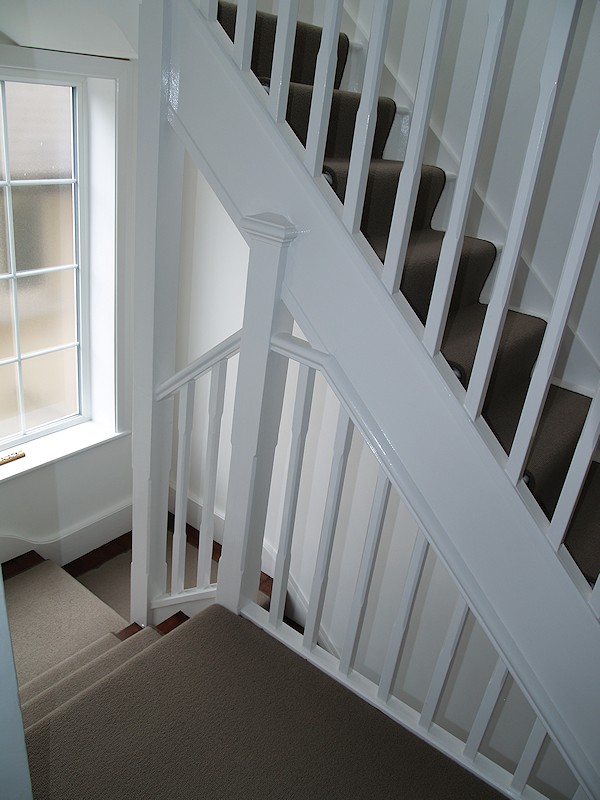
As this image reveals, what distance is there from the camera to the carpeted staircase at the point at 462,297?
5.57ft

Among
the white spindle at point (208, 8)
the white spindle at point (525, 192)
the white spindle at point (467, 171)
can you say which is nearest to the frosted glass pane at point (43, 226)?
the white spindle at point (208, 8)

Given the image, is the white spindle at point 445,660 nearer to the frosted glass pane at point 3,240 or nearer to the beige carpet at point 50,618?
the beige carpet at point 50,618

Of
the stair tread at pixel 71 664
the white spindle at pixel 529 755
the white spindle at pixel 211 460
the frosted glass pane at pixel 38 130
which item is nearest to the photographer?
the white spindle at pixel 529 755

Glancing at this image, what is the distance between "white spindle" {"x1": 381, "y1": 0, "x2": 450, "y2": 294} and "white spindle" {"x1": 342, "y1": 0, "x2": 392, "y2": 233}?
0.10 meters

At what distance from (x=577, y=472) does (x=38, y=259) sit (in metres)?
2.64

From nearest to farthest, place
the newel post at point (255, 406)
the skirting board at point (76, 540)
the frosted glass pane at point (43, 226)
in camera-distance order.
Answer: the newel post at point (255, 406) → the frosted glass pane at point (43, 226) → the skirting board at point (76, 540)

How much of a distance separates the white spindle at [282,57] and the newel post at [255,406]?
267mm

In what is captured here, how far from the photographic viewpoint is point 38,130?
2.88 m

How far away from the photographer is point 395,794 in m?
1.64

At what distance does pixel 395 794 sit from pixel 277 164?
162 centimetres

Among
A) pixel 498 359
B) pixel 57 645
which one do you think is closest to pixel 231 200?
pixel 498 359

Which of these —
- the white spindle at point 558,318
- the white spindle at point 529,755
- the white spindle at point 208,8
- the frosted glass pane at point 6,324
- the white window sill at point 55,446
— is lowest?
the white window sill at point 55,446

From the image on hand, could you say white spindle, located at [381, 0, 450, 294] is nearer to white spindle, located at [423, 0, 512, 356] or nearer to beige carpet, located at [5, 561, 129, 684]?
white spindle, located at [423, 0, 512, 356]

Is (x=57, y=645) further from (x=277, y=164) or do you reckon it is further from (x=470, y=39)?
(x=470, y=39)
